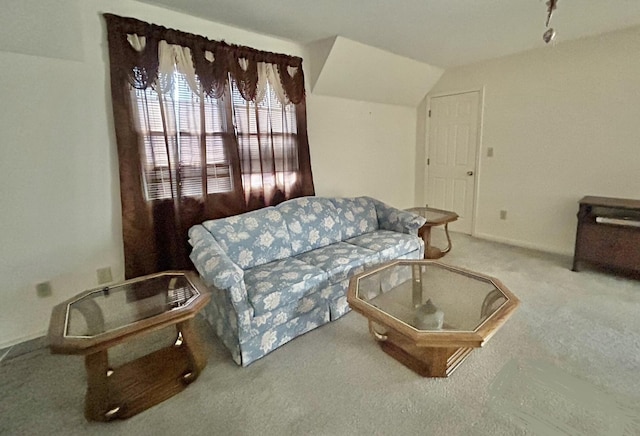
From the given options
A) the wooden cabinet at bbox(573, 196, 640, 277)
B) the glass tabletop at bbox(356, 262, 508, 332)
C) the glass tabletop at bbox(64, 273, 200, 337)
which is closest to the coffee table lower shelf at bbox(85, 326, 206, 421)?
the glass tabletop at bbox(64, 273, 200, 337)

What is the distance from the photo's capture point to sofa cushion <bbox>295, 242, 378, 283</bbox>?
7.26ft

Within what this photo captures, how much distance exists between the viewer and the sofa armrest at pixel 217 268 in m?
1.69

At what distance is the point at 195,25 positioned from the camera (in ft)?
8.11

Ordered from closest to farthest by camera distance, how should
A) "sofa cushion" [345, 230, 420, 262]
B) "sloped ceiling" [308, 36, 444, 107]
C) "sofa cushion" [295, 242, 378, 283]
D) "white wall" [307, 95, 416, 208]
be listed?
"sofa cushion" [295, 242, 378, 283]
"sofa cushion" [345, 230, 420, 262]
"sloped ceiling" [308, 36, 444, 107]
"white wall" [307, 95, 416, 208]

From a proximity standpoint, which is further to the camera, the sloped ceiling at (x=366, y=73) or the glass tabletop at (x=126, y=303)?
the sloped ceiling at (x=366, y=73)

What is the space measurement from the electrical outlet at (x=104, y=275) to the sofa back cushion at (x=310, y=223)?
55.0 inches

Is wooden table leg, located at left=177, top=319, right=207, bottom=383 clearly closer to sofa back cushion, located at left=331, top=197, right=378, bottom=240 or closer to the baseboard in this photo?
sofa back cushion, located at left=331, top=197, right=378, bottom=240

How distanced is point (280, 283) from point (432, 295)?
3.31 ft

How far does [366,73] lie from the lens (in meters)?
3.50

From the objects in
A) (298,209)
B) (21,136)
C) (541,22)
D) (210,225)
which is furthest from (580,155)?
(21,136)

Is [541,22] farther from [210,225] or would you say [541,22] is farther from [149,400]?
[149,400]

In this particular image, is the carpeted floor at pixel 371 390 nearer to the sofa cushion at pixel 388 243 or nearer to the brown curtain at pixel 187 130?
the sofa cushion at pixel 388 243

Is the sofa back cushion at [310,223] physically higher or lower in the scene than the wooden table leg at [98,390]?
higher

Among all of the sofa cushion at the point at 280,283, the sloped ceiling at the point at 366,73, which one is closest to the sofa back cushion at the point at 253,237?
the sofa cushion at the point at 280,283
